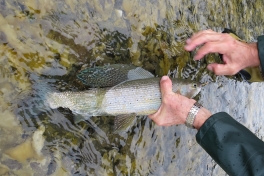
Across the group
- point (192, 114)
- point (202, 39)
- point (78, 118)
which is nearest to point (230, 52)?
point (202, 39)

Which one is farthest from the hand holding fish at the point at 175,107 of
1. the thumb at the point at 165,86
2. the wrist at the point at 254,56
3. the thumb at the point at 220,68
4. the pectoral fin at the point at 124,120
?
the wrist at the point at 254,56

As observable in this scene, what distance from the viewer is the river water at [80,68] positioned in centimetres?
308

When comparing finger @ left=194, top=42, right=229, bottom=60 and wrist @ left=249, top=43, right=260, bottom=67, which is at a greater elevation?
finger @ left=194, top=42, right=229, bottom=60

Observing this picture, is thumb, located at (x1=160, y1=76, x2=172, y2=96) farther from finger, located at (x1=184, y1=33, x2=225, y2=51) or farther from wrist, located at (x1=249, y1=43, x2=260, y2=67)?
wrist, located at (x1=249, y1=43, x2=260, y2=67)

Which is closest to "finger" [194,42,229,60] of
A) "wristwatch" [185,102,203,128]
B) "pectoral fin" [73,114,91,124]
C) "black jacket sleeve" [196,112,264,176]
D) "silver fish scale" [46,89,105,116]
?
"wristwatch" [185,102,203,128]

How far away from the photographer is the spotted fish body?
3127mm

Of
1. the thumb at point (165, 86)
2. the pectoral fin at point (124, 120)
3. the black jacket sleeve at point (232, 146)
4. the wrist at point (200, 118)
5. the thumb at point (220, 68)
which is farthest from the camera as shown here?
the thumb at point (220, 68)

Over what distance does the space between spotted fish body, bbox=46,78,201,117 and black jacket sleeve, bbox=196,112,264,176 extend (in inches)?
24.6

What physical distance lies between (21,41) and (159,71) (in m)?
1.77

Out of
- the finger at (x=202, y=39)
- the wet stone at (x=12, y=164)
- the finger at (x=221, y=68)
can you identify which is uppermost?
the finger at (x=202, y=39)

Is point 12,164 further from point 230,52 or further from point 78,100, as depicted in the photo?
point 230,52

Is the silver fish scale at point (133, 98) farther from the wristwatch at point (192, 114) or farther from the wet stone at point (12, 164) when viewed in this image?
the wet stone at point (12, 164)

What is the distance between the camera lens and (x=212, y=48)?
126 inches

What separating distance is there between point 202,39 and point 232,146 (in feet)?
3.63
